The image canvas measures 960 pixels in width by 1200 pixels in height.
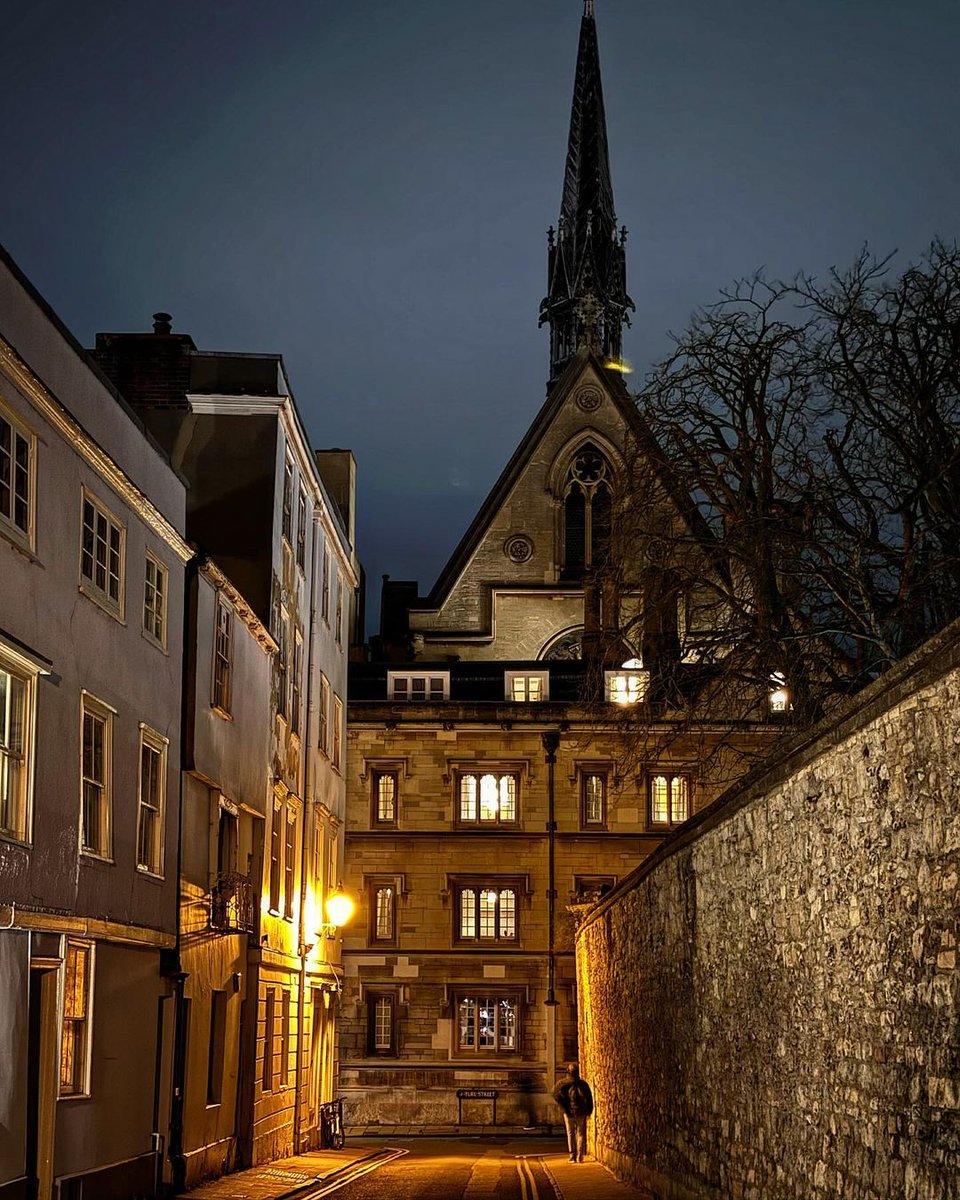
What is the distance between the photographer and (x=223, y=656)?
21.9 metres

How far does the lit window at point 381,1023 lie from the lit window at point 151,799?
23336 mm

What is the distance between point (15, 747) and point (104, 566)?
349cm

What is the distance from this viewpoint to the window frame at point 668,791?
4181 cm

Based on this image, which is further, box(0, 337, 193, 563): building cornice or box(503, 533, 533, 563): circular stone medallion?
box(503, 533, 533, 563): circular stone medallion

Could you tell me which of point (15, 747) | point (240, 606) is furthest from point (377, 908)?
point (15, 747)

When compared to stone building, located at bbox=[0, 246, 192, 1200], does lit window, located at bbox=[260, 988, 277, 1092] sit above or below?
below

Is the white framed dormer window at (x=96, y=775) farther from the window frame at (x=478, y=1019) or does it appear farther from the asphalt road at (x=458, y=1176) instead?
the window frame at (x=478, y=1019)

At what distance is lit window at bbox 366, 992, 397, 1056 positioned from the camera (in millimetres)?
40219

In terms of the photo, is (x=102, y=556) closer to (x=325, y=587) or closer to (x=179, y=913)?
(x=179, y=913)

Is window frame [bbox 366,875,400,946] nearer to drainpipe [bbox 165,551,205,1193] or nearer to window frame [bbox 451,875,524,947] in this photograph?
window frame [bbox 451,875,524,947]

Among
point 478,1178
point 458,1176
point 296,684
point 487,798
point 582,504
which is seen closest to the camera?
point 478,1178

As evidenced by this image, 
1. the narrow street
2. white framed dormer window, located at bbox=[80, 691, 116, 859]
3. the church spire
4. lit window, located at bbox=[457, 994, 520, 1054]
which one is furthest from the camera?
the church spire

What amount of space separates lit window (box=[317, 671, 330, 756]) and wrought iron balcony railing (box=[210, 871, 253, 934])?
11.0m

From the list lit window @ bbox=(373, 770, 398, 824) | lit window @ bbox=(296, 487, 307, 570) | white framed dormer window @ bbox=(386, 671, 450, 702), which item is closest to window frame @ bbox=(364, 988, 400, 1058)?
lit window @ bbox=(373, 770, 398, 824)
